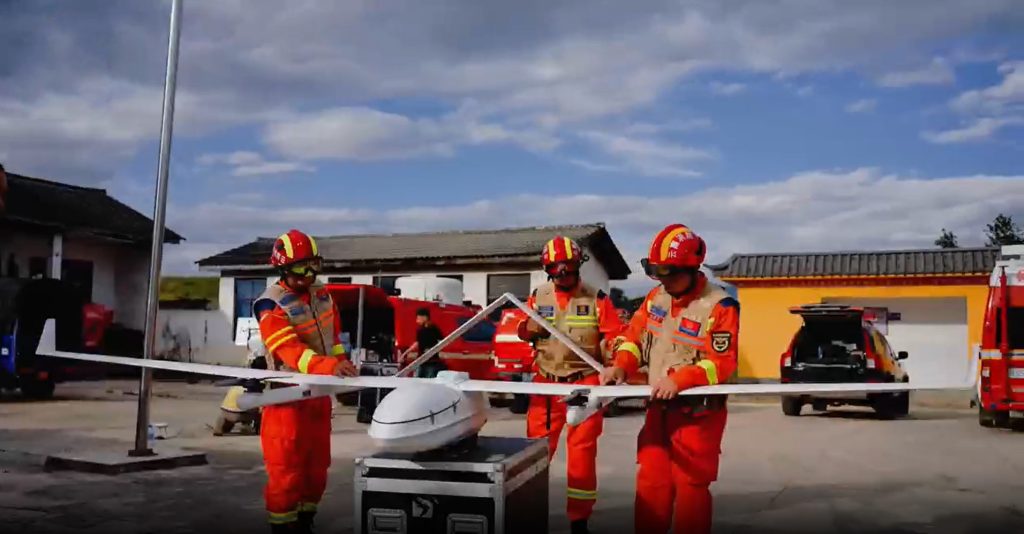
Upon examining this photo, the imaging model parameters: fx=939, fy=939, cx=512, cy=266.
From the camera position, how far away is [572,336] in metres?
6.73

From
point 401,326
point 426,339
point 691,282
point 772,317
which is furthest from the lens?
point 772,317

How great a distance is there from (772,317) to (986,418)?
1062 cm

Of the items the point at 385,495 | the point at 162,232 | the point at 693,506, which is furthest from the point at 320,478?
the point at 162,232

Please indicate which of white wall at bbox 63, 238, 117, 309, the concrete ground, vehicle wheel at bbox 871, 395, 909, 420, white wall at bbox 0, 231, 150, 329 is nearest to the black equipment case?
the concrete ground

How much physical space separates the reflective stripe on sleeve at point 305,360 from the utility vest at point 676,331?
204 cm

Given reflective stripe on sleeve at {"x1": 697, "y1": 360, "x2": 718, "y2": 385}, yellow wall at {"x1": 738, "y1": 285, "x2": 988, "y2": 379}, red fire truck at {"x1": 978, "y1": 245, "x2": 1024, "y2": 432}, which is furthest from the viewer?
yellow wall at {"x1": 738, "y1": 285, "x2": 988, "y2": 379}

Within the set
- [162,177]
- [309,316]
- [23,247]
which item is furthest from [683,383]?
[23,247]

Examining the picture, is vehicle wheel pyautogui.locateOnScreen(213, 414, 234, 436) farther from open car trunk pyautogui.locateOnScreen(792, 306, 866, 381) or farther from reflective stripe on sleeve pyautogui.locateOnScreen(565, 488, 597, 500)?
open car trunk pyautogui.locateOnScreen(792, 306, 866, 381)

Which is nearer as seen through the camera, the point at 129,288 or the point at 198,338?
the point at 198,338

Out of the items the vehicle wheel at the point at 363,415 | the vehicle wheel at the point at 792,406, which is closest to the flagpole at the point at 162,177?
the vehicle wheel at the point at 363,415

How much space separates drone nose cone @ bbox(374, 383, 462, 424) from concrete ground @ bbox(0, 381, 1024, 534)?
2.18m

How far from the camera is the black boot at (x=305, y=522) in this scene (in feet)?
18.8

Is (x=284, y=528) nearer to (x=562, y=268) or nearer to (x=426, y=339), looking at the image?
(x=562, y=268)

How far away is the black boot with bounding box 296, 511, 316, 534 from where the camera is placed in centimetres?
573
